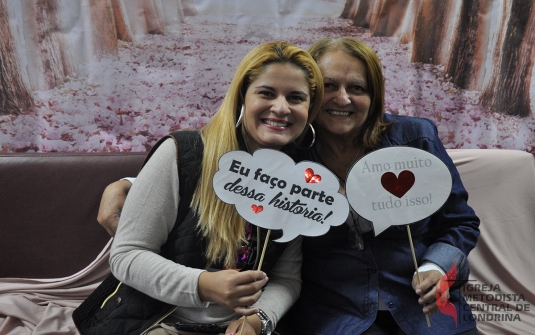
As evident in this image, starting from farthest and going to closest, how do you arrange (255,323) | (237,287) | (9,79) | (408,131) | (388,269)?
(9,79), (408,131), (388,269), (255,323), (237,287)

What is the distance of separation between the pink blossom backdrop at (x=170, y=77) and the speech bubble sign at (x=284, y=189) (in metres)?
1.06

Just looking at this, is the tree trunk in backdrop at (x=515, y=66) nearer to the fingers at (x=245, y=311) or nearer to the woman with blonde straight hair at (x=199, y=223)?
the woman with blonde straight hair at (x=199, y=223)

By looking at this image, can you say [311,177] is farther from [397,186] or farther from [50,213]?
[50,213]

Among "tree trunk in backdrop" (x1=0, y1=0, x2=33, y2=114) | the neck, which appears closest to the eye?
the neck

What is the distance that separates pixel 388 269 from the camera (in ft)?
4.22

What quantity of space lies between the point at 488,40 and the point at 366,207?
4.61ft

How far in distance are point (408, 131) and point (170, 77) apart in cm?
111

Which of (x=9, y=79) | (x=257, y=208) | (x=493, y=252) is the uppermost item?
(x=9, y=79)

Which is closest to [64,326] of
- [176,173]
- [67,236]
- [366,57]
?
[67,236]

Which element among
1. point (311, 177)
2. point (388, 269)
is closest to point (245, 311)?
point (311, 177)

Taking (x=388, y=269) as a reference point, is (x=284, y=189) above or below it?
above

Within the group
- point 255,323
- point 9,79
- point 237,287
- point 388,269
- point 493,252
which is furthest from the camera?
point 9,79

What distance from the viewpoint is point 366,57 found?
134 centimetres

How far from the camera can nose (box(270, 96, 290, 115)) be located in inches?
46.4
